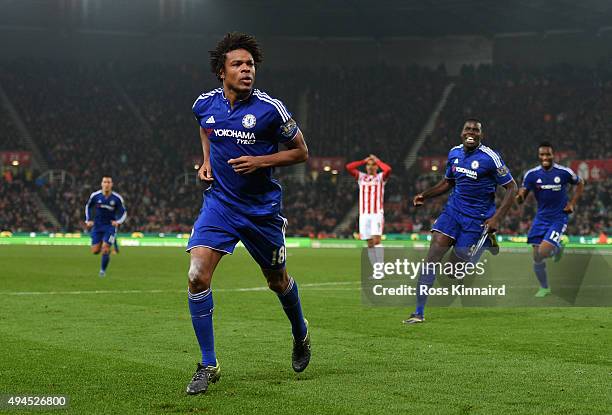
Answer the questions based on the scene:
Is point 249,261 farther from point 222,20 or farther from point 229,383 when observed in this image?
point 222,20

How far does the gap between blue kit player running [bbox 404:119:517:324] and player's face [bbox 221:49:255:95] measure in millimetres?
5431


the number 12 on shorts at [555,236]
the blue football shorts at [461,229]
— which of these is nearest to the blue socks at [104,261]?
the number 12 on shorts at [555,236]

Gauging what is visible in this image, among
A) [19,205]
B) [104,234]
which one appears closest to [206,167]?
[104,234]

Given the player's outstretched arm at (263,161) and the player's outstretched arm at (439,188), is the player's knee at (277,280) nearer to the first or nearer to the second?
the player's outstretched arm at (263,161)

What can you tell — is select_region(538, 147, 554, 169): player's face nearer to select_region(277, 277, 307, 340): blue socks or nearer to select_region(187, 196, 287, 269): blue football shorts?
select_region(277, 277, 307, 340): blue socks

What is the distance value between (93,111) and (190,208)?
10152mm

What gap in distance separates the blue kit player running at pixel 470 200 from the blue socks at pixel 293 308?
4.67m

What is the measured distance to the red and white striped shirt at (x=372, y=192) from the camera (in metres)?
22.5

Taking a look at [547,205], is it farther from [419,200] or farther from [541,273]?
[419,200]

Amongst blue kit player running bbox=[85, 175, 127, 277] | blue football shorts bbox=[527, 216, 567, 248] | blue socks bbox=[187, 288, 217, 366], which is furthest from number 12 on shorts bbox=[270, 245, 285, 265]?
blue kit player running bbox=[85, 175, 127, 277]

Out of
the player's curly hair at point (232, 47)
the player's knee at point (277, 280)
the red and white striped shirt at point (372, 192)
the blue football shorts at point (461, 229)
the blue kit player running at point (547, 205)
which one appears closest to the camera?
the player's curly hair at point (232, 47)

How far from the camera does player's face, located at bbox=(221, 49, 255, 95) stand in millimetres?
7309

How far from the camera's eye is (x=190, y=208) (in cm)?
5406

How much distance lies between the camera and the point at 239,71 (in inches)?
289
